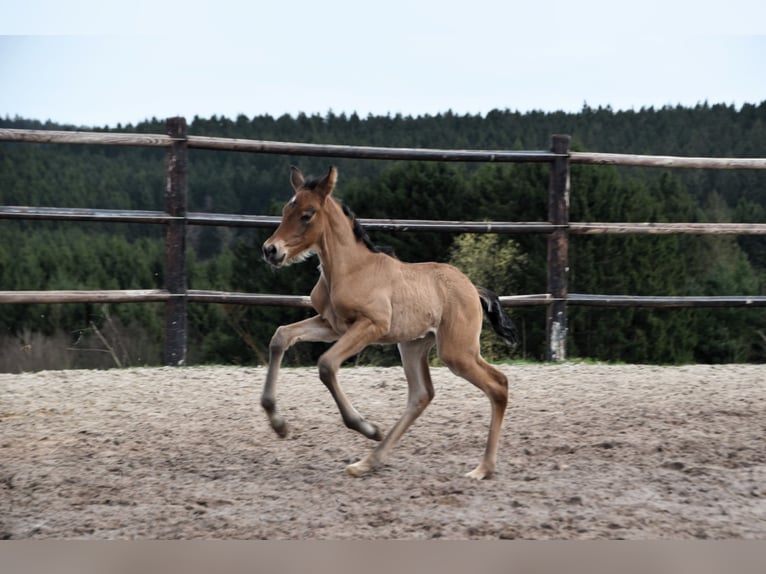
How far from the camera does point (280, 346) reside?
431 centimetres

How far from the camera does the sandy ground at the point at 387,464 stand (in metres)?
3.53

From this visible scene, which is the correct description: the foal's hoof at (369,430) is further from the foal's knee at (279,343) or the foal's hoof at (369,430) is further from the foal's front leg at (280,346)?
the foal's knee at (279,343)

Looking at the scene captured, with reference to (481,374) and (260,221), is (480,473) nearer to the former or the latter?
(481,374)

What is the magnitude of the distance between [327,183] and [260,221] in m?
3.25

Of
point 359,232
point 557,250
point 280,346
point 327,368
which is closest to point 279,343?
point 280,346

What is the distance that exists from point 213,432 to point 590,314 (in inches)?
1021

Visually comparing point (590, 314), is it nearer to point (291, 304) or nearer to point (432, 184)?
point (432, 184)

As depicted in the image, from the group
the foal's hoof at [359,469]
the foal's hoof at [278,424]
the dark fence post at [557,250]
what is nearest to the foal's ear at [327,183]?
the foal's hoof at [278,424]

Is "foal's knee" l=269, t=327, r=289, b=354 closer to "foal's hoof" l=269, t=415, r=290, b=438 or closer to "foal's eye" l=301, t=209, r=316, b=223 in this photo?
"foal's hoof" l=269, t=415, r=290, b=438

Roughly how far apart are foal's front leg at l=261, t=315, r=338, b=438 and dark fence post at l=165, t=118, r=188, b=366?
3.47 meters

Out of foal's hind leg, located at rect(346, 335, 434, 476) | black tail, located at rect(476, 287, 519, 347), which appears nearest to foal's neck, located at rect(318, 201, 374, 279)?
foal's hind leg, located at rect(346, 335, 434, 476)

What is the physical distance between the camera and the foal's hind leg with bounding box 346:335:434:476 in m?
4.30

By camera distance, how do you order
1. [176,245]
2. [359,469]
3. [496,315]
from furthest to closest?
[176,245]
[496,315]
[359,469]

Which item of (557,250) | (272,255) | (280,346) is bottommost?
(280,346)
